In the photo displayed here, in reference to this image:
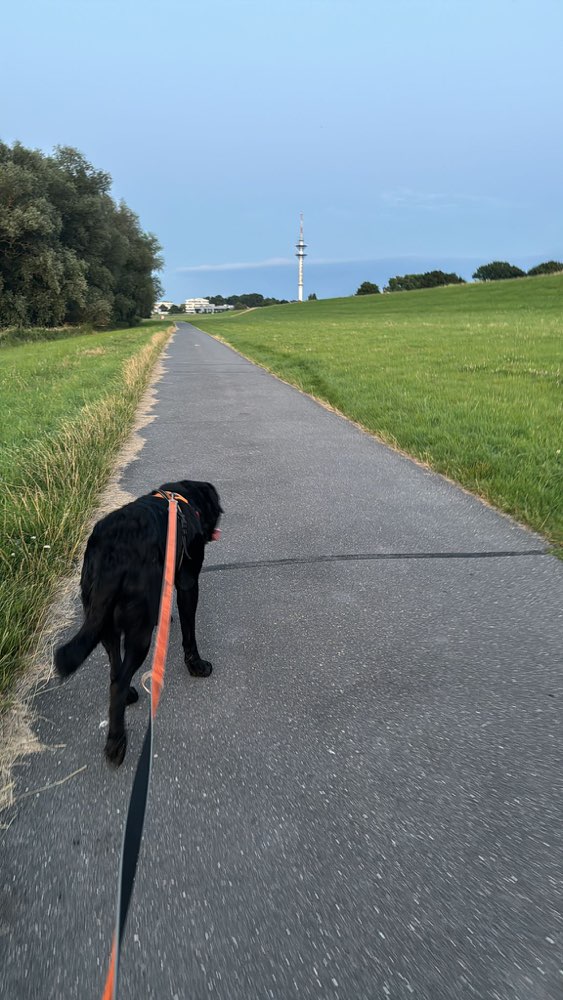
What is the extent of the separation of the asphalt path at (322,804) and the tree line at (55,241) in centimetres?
3751

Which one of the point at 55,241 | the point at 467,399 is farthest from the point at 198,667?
the point at 55,241

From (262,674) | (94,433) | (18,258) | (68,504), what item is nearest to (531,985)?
(262,674)

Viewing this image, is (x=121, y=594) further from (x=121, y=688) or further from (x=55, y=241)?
(x=55, y=241)

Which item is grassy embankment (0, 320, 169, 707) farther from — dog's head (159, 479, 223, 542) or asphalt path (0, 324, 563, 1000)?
dog's head (159, 479, 223, 542)

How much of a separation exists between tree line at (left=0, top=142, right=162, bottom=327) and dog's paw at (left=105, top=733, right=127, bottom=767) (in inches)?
1495

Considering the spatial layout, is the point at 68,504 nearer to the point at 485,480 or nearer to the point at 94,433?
the point at 94,433

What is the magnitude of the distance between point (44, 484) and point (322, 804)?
380 cm

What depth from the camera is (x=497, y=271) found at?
77.7 metres

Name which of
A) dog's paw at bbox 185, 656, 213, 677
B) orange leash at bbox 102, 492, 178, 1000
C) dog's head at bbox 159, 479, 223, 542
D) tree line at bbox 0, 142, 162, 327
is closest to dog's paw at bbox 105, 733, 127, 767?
dog's paw at bbox 185, 656, 213, 677

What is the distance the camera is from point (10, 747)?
224 cm

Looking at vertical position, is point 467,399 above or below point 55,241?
below

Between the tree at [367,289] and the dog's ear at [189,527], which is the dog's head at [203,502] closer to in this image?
the dog's ear at [189,527]

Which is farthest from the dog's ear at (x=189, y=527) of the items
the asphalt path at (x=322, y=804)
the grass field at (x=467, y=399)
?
the grass field at (x=467, y=399)

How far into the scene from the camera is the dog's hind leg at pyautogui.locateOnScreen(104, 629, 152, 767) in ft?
6.91
